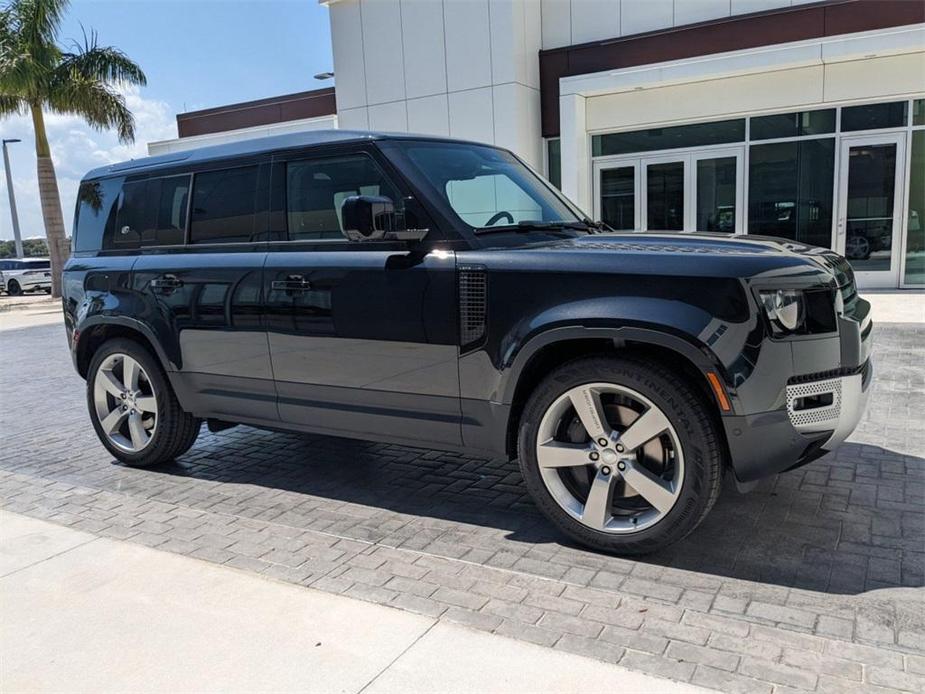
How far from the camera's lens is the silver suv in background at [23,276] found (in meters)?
31.5

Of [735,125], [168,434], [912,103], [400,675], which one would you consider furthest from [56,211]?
[400,675]

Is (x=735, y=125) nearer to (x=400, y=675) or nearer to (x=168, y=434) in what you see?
(x=168, y=434)

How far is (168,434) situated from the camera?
5.01m

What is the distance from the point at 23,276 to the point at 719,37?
29.8 metres

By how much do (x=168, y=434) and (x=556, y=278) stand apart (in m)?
3.05

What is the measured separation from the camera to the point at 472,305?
11.8 feet

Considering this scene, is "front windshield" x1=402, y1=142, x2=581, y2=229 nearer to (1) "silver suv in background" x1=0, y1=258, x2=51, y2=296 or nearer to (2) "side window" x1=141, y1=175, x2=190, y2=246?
(2) "side window" x1=141, y1=175, x2=190, y2=246

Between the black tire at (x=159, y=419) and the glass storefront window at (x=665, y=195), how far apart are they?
433 inches

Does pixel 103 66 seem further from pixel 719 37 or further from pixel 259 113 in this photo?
pixel 719 37

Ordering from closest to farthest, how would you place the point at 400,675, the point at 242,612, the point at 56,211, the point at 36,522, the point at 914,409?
the point at 400,675 → the point at 242,612 → the point at 36,522 → the point at 914,409 → the point at 56,211

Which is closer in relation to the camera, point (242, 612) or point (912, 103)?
point (242, 612)

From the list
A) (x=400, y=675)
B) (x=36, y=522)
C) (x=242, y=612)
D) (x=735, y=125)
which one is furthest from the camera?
(x=735, y=125)

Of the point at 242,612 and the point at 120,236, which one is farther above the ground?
the point at 120,236

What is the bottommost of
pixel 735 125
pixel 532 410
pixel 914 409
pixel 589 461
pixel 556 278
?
pixel 914 409
